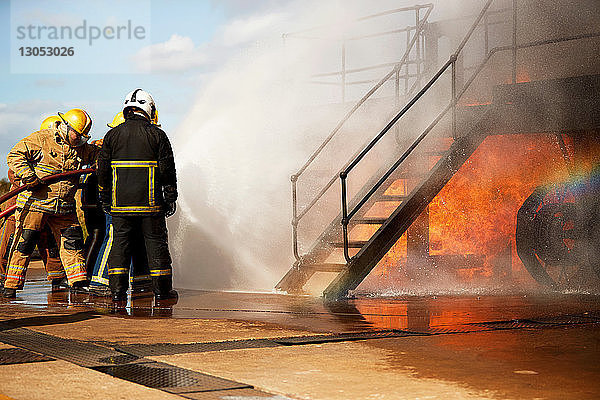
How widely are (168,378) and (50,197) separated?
6.23 metres

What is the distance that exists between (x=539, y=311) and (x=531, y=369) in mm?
3370

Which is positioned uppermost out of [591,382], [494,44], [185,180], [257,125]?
[494,44]

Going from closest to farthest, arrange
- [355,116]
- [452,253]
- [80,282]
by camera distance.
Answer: [80,282], [452,253], [355,116]

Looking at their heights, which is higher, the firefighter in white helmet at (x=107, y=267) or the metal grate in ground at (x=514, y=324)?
the firefighter in white helmet at (x=107, y=267)

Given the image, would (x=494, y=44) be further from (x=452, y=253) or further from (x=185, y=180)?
(x=185, y=180)

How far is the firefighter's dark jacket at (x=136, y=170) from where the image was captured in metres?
9.48

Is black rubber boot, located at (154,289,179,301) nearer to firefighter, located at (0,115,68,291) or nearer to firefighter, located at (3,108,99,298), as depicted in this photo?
firefighter, located at (3,108,99,298)

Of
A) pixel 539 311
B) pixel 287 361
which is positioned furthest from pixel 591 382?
pixel 539 311

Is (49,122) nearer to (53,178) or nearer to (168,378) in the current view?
(53,178)

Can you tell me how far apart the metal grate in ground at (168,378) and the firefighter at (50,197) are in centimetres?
565

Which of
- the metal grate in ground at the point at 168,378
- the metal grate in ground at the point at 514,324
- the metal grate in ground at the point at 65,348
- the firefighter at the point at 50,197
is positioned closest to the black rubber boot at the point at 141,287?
the firefighter at the point at 50,197

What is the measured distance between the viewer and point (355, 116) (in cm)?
1367

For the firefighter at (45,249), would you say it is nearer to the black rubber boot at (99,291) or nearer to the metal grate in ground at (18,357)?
the black rubber boot at (99,291)

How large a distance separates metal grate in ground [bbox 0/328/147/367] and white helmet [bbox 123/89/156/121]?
3671 mm
